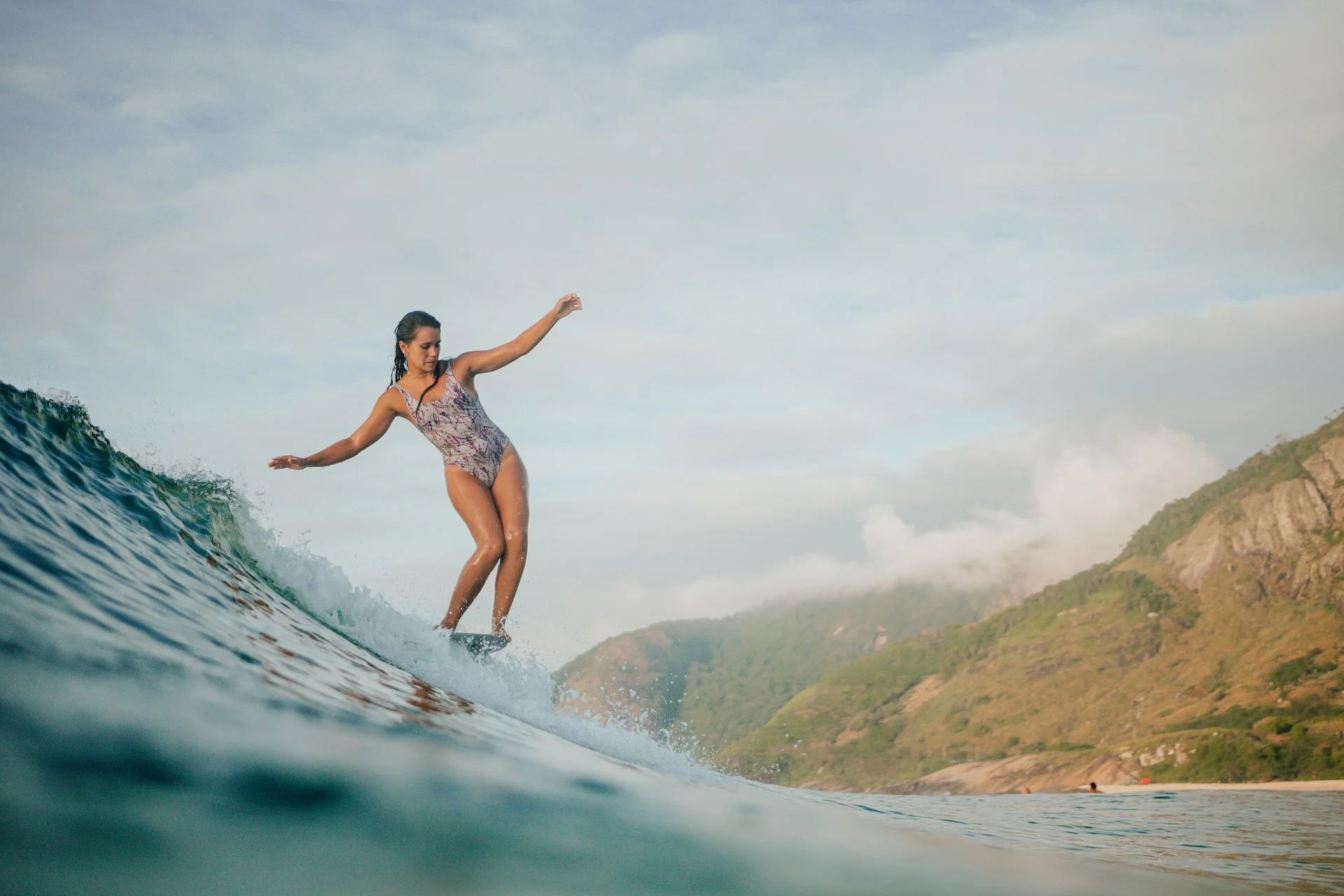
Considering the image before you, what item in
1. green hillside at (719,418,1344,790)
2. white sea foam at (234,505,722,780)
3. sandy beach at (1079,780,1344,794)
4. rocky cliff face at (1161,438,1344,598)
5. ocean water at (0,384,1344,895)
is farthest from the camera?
rocky cliff face at (1161,438,1344,598)

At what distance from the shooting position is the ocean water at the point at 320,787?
1.80m

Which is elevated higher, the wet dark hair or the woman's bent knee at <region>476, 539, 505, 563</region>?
the wet dark hair

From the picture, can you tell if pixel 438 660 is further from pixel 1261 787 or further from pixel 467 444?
pixel 1261 787

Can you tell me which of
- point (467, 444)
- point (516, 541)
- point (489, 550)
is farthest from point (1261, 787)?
point (467, 444)

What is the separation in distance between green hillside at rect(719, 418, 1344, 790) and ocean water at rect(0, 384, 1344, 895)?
6824 cm

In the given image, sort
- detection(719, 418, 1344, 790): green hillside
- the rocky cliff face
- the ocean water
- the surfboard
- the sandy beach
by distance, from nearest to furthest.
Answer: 1. the ocean water
2. the surfboard
3. the sandy beach
4. detection(719, 418, 1344, 790): green hillside
5. the rocky cliff face

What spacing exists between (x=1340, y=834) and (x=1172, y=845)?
7.51 feet

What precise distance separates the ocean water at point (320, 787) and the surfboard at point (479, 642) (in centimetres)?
110

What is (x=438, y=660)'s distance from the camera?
579 centimetres

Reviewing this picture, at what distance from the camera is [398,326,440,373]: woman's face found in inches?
259

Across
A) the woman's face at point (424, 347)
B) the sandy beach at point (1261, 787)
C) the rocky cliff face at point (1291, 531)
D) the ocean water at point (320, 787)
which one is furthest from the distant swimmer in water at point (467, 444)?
the rocky cliff face at point (1291, 531)

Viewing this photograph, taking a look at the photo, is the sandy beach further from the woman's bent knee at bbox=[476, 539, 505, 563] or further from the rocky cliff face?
the rocky cliff face

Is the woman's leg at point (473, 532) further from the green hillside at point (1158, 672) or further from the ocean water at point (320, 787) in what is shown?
the green hillside at point (1158, 672)

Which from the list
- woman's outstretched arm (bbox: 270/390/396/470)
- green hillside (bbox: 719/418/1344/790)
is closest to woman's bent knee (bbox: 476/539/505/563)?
woman's outstretched arm (bbox: 270/390/396/470)
